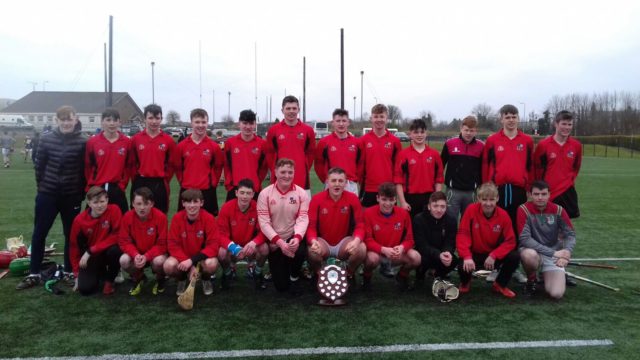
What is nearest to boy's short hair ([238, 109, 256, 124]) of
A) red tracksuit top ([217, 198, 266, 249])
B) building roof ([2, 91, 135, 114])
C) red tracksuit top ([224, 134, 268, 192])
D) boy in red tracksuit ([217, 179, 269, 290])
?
red tracksuit top ([224, 134, 268, 192])

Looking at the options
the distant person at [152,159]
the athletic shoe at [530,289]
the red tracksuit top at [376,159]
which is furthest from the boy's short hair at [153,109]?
the athletic shoe at [530,289]

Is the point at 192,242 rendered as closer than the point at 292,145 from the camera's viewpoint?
Yes

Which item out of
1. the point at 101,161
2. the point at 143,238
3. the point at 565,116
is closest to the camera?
the point at 143,238

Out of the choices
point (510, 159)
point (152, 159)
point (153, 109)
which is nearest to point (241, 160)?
point (152, 159)

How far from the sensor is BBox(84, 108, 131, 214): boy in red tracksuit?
4.92 meters

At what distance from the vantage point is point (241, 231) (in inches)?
188

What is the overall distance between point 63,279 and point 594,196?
12.6 m

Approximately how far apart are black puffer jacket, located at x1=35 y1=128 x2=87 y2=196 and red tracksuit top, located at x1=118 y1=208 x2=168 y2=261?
0.76 m

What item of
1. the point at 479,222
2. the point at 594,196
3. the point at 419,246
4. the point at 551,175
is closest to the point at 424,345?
the point at 419,246

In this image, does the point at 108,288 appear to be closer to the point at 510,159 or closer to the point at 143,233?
the point at 143,233

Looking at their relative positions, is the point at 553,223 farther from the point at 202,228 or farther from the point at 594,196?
the point at 594,196

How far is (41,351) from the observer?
333cm

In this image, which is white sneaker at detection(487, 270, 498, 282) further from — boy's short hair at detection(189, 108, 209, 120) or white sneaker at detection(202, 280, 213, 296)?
boy's short hair at detection(189, 108, 209, 120)

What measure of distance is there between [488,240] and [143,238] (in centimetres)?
347
